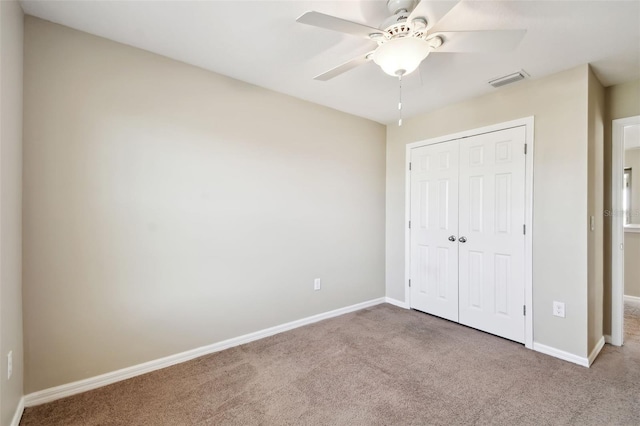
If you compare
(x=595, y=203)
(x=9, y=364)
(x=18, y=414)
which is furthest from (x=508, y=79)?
(x=18, y=414)

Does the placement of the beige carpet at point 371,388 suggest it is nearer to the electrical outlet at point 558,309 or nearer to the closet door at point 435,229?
the electrical outlet at point 558,309

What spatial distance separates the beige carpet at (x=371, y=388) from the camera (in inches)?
67.2

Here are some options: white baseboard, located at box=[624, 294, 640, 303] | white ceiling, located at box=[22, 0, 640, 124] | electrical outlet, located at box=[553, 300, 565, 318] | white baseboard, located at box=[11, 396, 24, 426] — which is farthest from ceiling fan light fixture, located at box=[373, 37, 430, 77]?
white baseboard, located at box=[624, 294, 640, 303]

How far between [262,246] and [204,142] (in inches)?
42.5

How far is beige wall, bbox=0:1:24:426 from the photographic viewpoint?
56.9 inches

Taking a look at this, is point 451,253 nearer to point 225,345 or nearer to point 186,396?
point 225,345

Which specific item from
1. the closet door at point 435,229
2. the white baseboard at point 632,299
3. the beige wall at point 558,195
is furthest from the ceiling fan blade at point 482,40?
the white baseboard at point 632,299

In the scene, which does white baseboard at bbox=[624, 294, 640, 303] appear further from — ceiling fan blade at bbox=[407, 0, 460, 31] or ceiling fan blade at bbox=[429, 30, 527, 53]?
ceiling fan blade at bbox=[407, 0, 460, 31]

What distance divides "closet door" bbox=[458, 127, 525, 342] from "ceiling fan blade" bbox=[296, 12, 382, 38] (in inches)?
79.1

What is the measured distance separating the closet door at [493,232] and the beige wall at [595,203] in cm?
46

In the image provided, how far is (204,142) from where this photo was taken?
7.98 ft

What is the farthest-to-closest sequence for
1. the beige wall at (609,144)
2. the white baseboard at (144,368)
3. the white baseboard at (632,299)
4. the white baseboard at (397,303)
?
1. the white baseboard at (632,299)
2. the white baseboard at (397,303)
3. the beige wall at (609,144)
4. the white baseboard at (144,368)

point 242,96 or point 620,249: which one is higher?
point 242,96

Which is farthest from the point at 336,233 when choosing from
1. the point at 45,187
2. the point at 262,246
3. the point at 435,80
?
the point at 45,187
